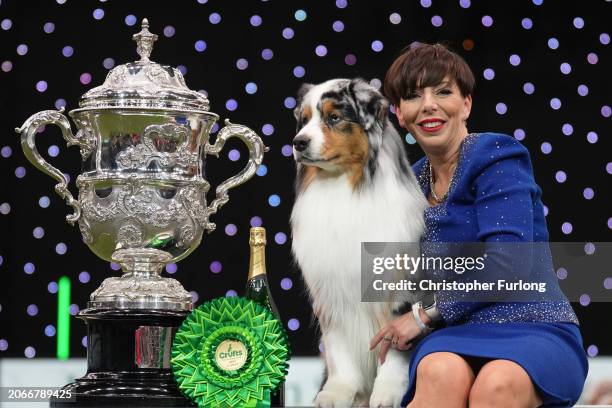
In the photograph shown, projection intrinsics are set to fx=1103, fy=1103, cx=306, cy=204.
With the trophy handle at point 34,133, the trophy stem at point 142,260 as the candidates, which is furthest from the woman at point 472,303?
the trophy handle at point 34,133

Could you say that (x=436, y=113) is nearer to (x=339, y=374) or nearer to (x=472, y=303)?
(x=472, y=303)

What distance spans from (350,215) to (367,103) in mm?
204

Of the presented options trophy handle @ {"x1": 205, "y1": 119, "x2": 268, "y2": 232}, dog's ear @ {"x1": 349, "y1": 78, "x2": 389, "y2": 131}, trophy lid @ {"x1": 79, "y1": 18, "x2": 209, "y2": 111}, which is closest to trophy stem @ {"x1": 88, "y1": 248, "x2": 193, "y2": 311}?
trophy handle @ {"x1": 205, "y1": 119, "x2": 268, "y2": 232}

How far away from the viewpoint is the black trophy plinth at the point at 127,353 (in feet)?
6.80

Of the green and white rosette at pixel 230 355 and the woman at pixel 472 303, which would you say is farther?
the green and white rosette at pixel 230 355

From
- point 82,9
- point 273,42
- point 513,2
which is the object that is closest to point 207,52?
point 273,42

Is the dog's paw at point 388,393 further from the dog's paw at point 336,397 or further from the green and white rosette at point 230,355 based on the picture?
the green and white rosette at point 230,355

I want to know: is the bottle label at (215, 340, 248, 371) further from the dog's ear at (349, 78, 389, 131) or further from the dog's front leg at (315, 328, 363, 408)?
the dog's ear at (349, 78, 389, 131)

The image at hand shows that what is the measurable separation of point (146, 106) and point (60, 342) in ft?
4.13

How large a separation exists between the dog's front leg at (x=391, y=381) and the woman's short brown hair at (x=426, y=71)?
1.61 feet

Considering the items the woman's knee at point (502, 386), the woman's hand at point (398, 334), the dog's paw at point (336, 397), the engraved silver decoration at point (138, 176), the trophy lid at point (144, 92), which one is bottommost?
the dog's paw at point (336, 397)

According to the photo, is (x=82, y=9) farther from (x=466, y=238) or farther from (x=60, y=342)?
(x=466, y=238)

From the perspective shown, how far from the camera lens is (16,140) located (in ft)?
10.5

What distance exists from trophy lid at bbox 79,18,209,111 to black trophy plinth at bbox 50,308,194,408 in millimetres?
401
